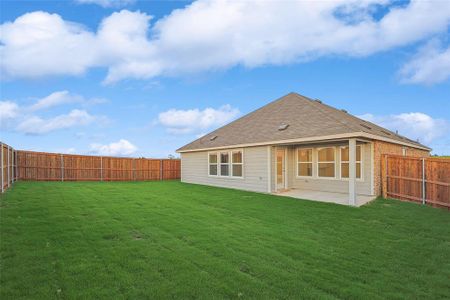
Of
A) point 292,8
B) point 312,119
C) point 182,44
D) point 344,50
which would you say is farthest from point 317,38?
point 182,44

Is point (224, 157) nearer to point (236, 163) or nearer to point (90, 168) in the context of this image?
point (236, 163)

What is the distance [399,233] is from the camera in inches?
286

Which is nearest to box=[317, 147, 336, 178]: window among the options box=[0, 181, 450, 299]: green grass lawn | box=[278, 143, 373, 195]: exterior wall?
box=[278, 143, 373, 195]: exterior wall

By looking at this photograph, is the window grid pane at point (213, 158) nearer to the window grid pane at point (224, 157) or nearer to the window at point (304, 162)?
the window grid pane at point (224, 157)

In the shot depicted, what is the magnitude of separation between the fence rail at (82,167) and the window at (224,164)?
8.86 meters

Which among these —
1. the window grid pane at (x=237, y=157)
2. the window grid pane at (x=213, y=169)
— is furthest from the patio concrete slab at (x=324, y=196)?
the window grid pane at (x=213, y=169)

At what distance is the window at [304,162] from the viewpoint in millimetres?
14938

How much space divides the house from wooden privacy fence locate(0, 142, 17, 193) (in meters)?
10.3

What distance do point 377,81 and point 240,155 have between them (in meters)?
8.94

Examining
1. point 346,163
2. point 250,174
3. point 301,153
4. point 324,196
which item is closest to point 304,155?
point 301,153

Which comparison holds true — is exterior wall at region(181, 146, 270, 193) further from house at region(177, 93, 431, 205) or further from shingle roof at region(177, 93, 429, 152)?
shingle roof at region(177, 93, 429, 152)

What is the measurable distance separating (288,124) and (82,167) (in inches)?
597

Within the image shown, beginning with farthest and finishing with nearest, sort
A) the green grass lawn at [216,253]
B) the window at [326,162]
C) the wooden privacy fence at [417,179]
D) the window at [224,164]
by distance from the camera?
the window at [224,164] < the window at [326,162] < the wooden privacy fence at [417,179] < the green grass lawn at [216,253]

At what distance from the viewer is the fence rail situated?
17.7m
